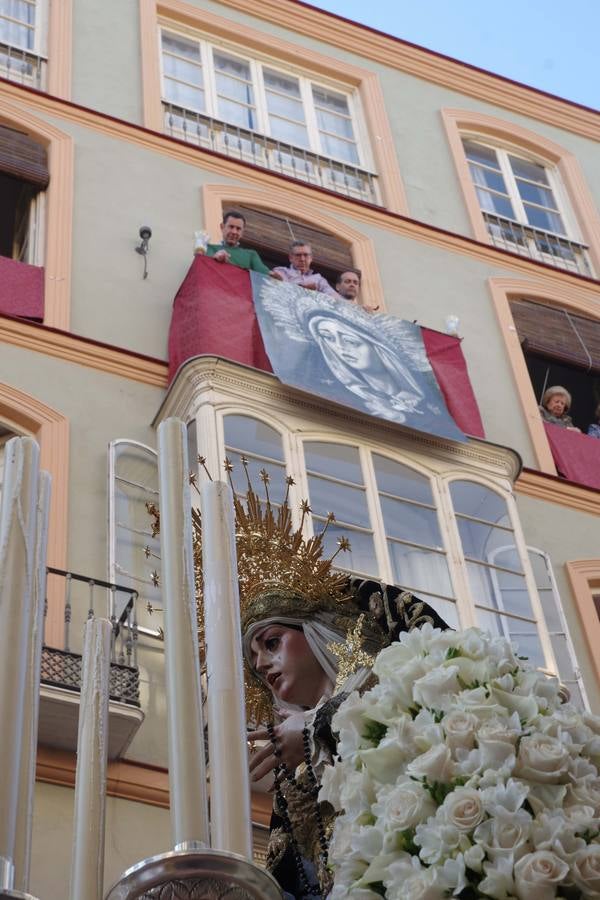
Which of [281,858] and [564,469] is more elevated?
[564,469]

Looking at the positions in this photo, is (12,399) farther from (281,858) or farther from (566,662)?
(281,858)

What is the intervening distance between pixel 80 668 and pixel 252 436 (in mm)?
2696

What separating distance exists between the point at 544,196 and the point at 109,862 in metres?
10.1

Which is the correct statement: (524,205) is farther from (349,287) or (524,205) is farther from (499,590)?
(499,590)

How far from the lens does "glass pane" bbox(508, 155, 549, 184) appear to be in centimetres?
1574

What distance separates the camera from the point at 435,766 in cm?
275

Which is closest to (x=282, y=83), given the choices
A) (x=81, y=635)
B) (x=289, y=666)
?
(x=81, y=635)

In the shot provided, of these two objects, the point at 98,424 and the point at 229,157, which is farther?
the point at 229,157

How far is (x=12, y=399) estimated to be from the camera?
9609mm

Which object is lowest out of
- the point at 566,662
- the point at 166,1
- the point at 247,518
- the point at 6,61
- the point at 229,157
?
the point at 247,518

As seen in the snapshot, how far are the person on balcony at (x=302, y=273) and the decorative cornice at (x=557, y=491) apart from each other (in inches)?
80.2

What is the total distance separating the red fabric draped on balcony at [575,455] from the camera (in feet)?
38.7

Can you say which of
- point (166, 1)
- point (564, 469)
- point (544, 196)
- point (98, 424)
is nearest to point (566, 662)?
point (564, 469)

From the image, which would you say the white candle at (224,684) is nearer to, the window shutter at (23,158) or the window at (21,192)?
the window at (21,192)
